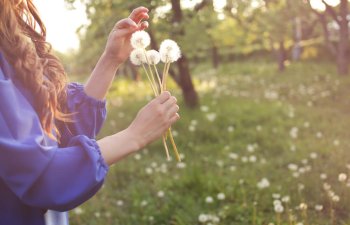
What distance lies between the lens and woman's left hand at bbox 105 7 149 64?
1735 mm

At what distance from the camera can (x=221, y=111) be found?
7.54 m

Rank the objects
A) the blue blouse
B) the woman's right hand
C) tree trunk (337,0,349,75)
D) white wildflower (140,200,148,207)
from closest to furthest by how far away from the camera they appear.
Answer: the blue blouse, the woman's right hand, white wildflower (140,200,148,207), tree trunk (337,0,349,75)

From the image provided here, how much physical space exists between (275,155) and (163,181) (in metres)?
1.53

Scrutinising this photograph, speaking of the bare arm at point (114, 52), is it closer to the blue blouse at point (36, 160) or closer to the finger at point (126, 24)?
the finger at point (126, 24)

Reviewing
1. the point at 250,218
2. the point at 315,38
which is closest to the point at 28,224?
the point at 250,218

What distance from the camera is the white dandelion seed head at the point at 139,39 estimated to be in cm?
174

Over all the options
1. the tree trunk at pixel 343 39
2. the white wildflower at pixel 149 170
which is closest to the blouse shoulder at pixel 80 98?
the white wildflower at pixel 149 170

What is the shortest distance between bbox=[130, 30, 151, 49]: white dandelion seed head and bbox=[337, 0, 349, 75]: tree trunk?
8.97m

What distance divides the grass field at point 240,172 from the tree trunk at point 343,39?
2689 mm

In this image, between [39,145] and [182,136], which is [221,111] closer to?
[182,136]

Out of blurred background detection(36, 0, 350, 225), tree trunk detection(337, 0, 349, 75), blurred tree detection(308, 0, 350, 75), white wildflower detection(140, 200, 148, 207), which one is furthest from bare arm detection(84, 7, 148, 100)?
tree trunk detection(337, 0, 349, 75)

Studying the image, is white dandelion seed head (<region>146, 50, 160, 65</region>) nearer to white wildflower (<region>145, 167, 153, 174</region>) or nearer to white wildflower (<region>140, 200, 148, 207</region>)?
white wildflower (<region>140, 200, 148, 207</region>)

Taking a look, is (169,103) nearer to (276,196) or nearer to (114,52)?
(114,52)

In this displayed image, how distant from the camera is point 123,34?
69.8 inches
